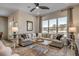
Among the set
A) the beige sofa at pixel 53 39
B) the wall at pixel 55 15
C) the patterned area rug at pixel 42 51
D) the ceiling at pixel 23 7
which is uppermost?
the ceiling at pixel 23 7

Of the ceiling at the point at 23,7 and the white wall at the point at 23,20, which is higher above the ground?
the ceiling at the point at 23,7

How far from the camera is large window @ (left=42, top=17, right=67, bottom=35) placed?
6.27 ft

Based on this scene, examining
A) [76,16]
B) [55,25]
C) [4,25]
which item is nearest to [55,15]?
[55,25]

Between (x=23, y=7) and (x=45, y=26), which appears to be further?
(x=45, y=26)

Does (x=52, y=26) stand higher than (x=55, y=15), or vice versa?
(x=55, y=15)

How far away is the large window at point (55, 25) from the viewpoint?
191 centimetres

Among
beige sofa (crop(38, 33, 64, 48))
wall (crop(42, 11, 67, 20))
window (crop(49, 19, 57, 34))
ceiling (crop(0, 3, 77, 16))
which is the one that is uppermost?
ceiling (crop(0, 3, 77, 16))

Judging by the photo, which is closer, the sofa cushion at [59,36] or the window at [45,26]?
the sofa cushion at [59,36]

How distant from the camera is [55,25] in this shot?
1979mm

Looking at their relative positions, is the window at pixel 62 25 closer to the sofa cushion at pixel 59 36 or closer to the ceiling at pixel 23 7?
the sofa cushion at pixel 59 36

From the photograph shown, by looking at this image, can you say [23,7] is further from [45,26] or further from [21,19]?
[45,26]

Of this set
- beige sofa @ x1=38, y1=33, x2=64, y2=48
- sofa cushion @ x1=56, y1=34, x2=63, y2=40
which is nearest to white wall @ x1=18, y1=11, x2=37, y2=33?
beige sofa @ x1=38, y1=33, x2=64, y2=48

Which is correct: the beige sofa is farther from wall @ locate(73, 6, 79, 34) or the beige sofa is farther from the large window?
wall @ locate(73, 6, 79, 34)

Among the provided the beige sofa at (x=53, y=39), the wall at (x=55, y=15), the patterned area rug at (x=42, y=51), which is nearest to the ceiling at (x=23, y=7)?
the wall at (x=55, y=15)
